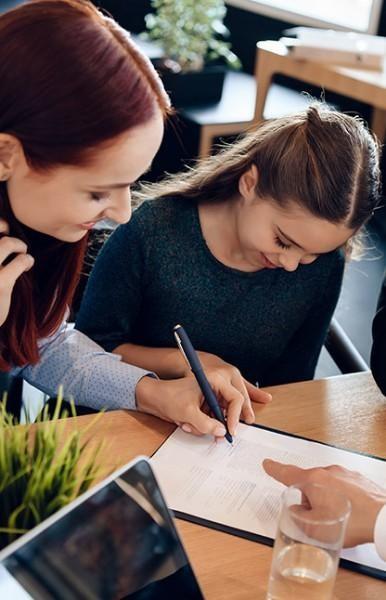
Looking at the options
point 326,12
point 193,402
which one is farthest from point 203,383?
point 326,12

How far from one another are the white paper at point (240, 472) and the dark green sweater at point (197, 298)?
427mm

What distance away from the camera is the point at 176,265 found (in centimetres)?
157

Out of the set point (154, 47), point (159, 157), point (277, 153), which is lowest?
point (159, 157)

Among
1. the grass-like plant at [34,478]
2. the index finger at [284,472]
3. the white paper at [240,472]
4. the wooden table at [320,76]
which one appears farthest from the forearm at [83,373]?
the wooden table at [320,76]

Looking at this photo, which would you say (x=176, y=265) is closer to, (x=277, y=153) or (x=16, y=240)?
(x=277, y=153)

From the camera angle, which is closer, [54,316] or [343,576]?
[343,576]

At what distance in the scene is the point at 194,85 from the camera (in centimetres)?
384

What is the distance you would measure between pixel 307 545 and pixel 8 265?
562 millimetres

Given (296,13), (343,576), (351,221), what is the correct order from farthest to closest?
1. (296,13)
2. (351,221)
3. (343,576)

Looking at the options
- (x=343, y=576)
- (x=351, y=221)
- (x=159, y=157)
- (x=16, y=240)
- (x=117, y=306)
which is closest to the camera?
(x=343, y=576)

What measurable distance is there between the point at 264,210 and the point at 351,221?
0.15 m

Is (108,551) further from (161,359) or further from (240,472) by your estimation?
(161,359)

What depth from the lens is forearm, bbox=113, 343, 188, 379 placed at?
145cm

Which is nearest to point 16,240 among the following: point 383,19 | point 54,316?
point 54,316
